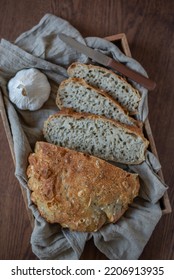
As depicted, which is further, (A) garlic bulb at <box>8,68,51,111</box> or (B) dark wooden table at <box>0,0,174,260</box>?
(B) dark wooden table at <box>0,0,174,260</box>

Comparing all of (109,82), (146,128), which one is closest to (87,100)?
(109,82)

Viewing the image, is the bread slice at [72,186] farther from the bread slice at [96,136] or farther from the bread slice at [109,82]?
the bread slice at [109,82]

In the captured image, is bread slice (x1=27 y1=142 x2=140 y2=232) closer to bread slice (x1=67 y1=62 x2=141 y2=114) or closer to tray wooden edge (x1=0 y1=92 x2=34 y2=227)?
tray wooden edge (x1=0 y1=92 x2=34 y2=227)

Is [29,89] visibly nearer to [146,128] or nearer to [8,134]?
[8,134]

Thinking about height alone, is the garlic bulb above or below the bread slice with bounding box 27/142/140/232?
above

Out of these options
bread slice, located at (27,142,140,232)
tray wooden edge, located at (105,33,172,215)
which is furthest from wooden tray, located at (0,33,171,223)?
bread slice, located at (27,142,140,232)

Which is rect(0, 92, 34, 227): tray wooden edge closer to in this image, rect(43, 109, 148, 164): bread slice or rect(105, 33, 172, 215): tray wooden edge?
rect(43, 109, 148, 164): bread slice

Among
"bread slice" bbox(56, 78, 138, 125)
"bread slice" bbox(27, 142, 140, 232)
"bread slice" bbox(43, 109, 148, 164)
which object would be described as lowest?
"bread slice" bbox(27, 142, 140, 232)
